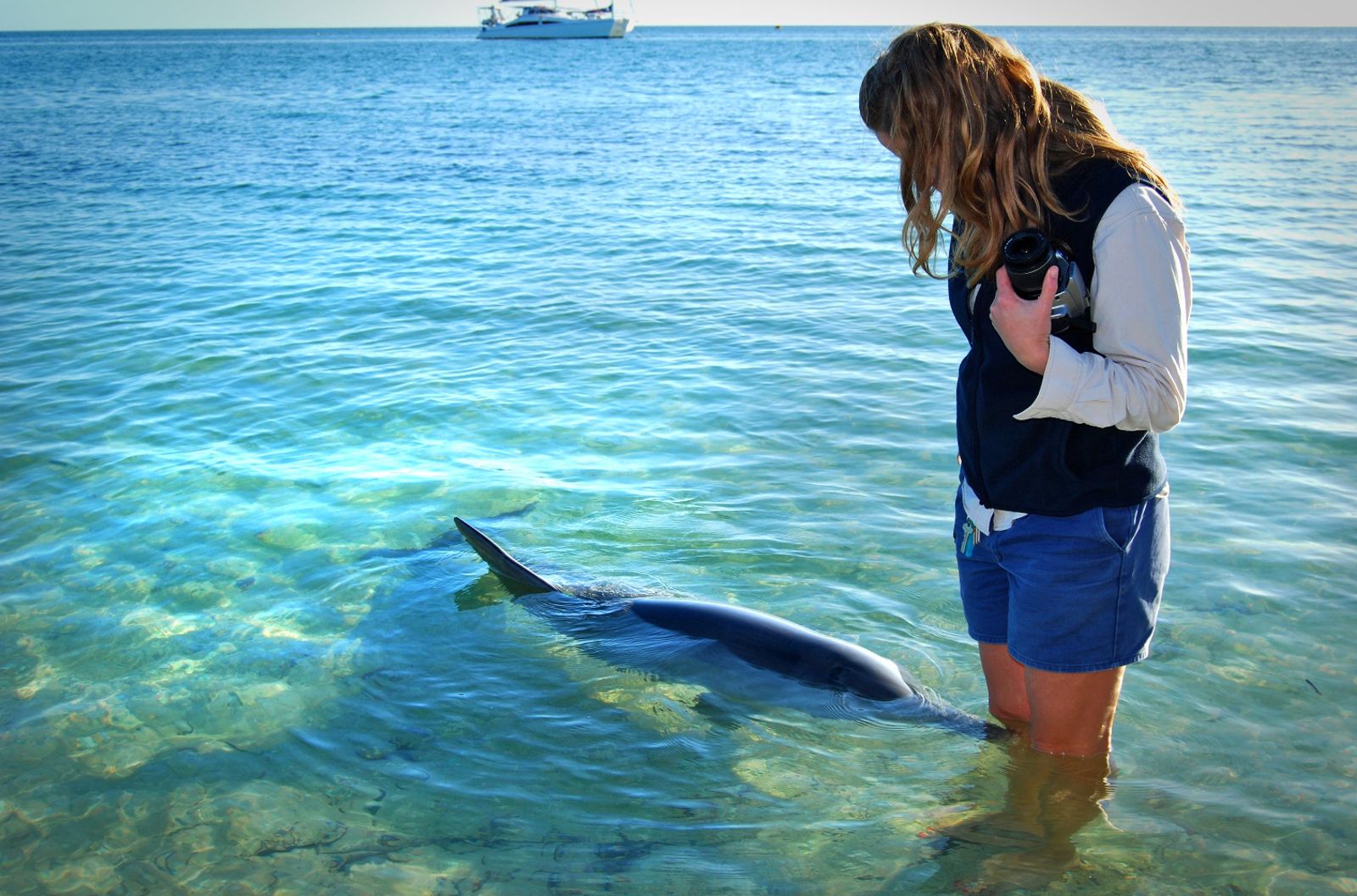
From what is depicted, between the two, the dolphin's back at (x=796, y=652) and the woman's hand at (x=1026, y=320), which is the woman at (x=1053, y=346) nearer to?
Result: the woman's hand at (x=1026, y=320)

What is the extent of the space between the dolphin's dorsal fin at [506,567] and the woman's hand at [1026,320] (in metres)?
3.18

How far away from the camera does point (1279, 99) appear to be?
34.2 m

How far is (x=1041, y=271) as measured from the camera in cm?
219

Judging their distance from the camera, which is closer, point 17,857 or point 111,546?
point 17,857

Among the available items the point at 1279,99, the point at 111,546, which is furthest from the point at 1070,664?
Answer: the point at 1279,99

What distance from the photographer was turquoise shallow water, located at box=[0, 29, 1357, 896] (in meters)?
3.54

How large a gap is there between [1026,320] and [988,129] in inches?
18.2

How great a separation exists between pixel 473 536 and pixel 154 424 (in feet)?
14.8

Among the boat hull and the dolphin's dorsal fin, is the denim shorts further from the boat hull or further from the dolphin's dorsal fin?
the boat hull

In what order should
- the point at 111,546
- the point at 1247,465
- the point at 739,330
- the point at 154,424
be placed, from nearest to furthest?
1. the point at 111,546
2. the point at 1247,465
3. the point at 154,424
4. the point at 739,330

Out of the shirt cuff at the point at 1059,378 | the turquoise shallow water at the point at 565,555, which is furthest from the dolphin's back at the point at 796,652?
the shirt cuff at the point at 1059,378

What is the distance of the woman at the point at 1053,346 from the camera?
221 centimetres

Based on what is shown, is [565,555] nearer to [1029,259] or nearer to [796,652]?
[796,652]

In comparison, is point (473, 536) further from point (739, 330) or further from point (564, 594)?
point (739, 330)
